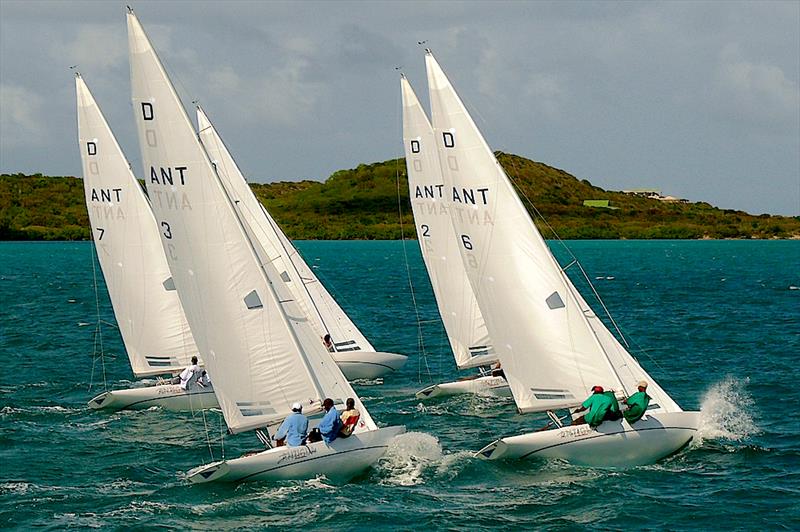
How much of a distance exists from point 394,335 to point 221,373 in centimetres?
2984

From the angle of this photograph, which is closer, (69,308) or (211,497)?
(211,497)

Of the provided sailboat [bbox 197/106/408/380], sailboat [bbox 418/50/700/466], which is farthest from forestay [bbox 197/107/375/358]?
sailboat [bbox 418/50/700/466]

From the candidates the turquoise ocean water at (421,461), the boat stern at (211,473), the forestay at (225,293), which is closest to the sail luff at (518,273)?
the turquoise ocean water at (421,461)

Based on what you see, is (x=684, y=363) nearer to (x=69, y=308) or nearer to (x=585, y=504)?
(x=585, y=504)

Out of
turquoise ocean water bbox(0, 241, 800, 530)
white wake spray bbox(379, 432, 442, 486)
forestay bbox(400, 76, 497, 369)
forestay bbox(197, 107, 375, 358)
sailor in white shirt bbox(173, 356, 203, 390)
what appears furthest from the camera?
forestay bbox(197, 107, 375, 358)

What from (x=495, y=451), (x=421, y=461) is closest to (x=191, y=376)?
(x=421, y=461)

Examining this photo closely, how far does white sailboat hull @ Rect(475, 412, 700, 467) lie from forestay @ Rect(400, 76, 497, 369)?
1107 centimetres

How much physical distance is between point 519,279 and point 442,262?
10255 mm

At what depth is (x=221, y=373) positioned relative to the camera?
27281 millimetres

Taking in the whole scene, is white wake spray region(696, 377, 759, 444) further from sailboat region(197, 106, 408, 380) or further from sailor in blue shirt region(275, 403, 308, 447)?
sailboat region(197, 106, 408, 380)

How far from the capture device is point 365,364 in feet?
135

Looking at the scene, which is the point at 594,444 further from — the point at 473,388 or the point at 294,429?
the point at 473,388

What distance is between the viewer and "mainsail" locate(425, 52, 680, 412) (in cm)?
2845

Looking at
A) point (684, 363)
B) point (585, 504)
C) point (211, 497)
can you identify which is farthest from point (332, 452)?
point (684, 363)
